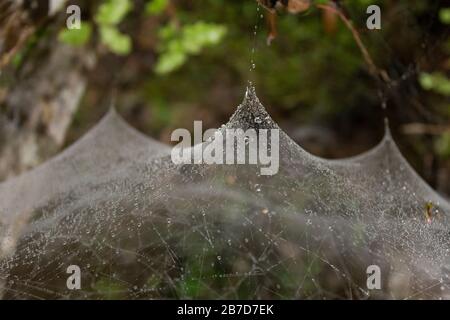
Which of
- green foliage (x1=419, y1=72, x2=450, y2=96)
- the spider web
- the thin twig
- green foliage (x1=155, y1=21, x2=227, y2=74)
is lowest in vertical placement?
the spider web

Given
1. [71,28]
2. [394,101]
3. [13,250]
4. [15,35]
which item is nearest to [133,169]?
[13,250]

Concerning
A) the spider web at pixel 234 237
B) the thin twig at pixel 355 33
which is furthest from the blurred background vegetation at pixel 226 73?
the spider web at pixel 234 237

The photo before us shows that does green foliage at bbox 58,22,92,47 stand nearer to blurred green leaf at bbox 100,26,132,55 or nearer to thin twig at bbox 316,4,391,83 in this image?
blurred green leaf at bbox 100,26,132,55

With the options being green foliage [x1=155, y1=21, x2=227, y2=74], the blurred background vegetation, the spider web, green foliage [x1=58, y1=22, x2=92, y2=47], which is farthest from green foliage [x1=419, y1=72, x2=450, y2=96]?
green foliage [x1=58, y1=22, x2=92, y2=47]

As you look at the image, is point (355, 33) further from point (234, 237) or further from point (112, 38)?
point (112, 38)

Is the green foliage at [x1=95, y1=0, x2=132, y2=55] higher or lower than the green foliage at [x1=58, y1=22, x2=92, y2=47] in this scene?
higher

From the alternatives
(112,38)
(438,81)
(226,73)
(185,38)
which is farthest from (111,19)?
(438,81)

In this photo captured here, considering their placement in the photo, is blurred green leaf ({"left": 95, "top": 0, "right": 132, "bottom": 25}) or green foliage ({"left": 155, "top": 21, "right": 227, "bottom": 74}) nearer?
blurred green leaf ({"left": 95, "top": 0, "right": 132, "bottom": 25})
